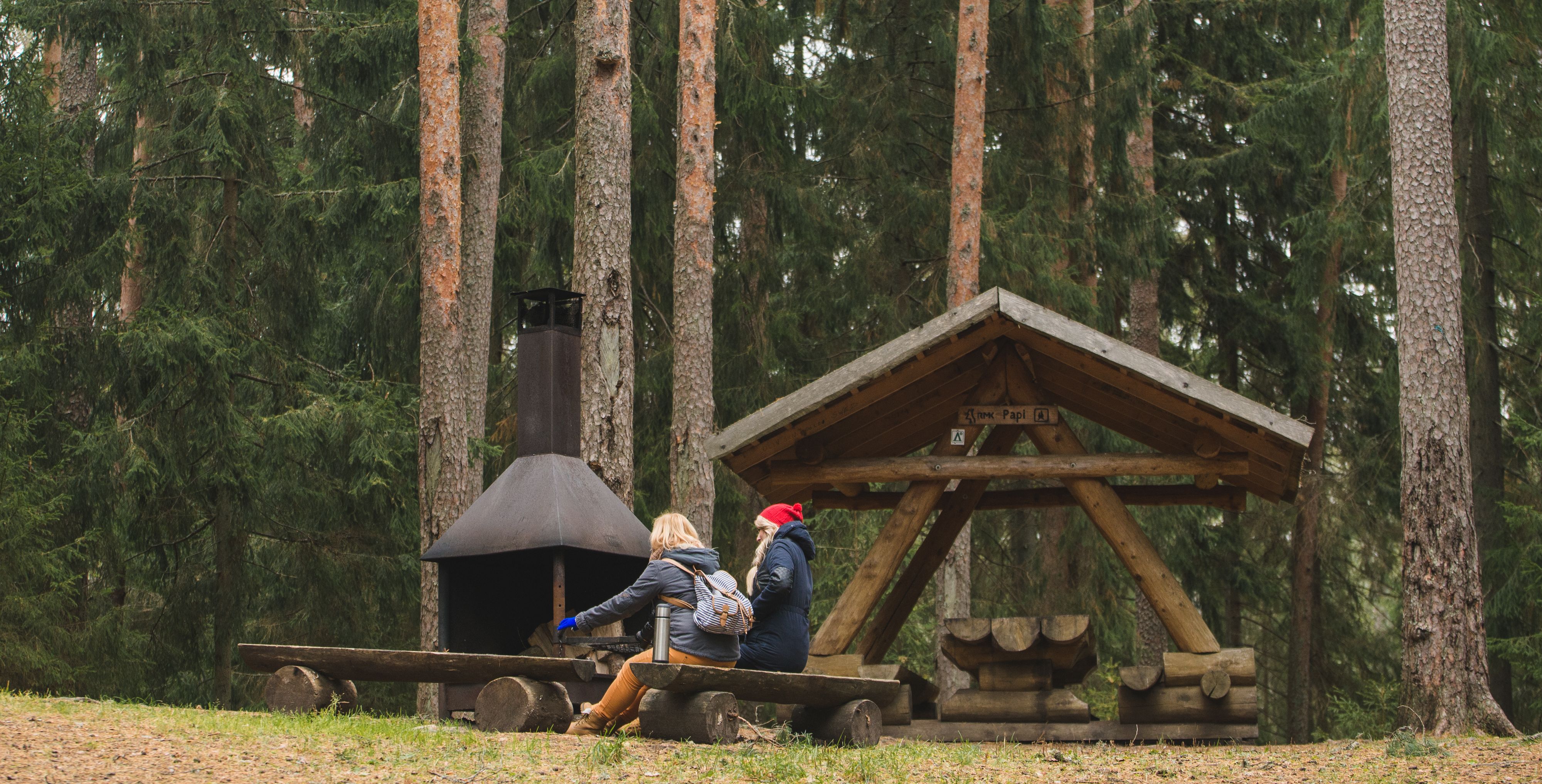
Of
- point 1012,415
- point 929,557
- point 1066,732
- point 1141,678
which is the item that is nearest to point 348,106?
point 929,557

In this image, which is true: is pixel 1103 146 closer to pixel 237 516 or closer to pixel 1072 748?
pixel 1072 748

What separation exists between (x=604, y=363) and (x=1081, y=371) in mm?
4543

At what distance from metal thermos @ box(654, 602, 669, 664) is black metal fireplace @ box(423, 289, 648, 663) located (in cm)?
222

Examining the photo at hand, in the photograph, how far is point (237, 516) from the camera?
16266 mm

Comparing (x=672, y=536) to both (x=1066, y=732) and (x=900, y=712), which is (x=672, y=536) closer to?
(x=900, y=712)

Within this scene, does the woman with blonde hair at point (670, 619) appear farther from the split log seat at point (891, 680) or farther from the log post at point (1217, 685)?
the log post at point (1217, 685)

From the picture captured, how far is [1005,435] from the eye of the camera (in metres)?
11.0

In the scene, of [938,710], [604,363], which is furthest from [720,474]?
[938,710]

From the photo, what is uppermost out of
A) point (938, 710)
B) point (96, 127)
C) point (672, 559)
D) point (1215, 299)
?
point (96, 127)

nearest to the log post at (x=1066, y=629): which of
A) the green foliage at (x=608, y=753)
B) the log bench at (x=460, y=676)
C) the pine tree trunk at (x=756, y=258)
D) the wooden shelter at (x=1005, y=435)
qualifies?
the wooden shelter at (x=1005, y=435)

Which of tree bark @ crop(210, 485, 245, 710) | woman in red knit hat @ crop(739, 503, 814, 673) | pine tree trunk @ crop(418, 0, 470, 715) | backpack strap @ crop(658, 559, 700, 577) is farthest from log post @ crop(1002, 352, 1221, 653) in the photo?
tree bark @ crop(210, 485, 245, 710)

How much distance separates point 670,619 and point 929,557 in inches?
164

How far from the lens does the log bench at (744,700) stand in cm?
709

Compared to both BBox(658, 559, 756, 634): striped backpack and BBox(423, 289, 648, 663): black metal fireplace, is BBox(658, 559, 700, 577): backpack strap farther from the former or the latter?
BBox(423, 289, 648, 663): black metal fireplace
